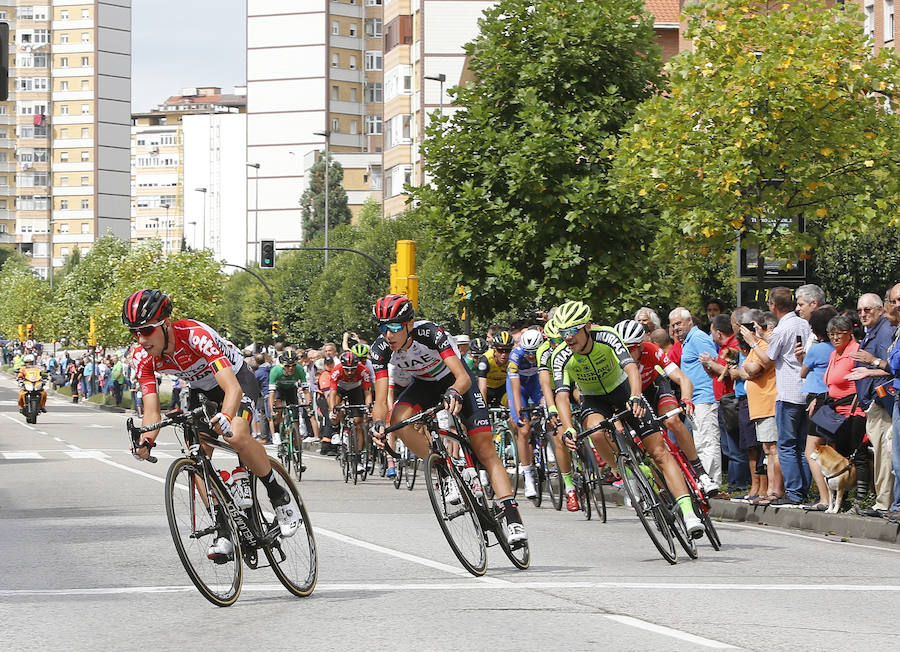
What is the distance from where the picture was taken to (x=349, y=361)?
21828mm

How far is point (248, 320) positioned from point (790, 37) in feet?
258

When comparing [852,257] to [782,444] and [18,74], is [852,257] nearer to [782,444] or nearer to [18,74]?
[782,444]

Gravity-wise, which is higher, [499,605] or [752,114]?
[752,114]

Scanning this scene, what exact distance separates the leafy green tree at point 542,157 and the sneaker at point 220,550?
17.0 meters

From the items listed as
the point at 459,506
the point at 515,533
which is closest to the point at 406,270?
the point at 515,533

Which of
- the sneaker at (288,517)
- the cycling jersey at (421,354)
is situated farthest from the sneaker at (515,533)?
the sneaker at (288,517)

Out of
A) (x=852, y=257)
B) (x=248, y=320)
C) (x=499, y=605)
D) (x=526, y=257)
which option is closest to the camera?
(x=499, y=605)

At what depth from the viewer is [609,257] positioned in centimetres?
2611

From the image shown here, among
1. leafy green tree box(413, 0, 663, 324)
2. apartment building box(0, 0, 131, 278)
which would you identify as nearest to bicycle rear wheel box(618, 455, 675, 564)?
leafy green tree box(413, 0, 663, 324)

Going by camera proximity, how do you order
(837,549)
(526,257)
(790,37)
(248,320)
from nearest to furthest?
(837,549) → (790,37) → (526,257) → (248,320)

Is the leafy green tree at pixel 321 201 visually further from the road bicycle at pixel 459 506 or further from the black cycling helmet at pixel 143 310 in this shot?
the black cycling helmet at pixel 143 310

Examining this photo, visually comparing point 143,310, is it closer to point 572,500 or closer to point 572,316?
point 572,316

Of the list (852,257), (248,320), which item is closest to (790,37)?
(852,257)

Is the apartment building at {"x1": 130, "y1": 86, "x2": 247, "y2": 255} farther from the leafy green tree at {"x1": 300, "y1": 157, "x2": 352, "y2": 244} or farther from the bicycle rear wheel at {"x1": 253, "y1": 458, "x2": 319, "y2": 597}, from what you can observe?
the bicycle rear wheel at {"x1": 253, "y1": 458, "x2": 319, "y2": 597}
